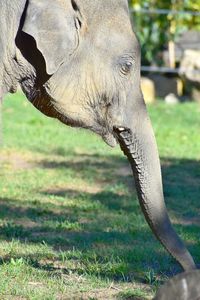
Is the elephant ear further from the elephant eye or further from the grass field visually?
the grass field

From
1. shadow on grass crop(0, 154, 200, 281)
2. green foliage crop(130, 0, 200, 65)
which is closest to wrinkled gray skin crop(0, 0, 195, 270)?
shadow on grass crop(0, 154, 200, 281)

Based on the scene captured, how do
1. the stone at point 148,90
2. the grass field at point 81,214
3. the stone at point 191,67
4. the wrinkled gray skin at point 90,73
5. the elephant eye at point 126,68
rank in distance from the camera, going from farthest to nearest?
the stone at point 191,67, the stone at point 148,90, the grass field at point 81,214, the elephant eye at point 126,68, the wrinkled gray skin at point 90,73

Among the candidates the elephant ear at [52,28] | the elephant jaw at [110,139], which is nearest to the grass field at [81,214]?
the elephant jaw at [110,139]

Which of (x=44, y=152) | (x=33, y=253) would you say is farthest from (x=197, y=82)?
(x=33, y=253)

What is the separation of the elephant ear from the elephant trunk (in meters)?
0.56

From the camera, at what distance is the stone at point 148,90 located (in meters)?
18.3

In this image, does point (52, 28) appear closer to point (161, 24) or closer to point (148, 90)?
point (148, 90)

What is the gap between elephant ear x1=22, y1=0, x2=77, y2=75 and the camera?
566cm

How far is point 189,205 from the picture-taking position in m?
9.49

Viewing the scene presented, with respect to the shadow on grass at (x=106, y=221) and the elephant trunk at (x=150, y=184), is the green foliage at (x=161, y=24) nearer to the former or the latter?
the shadow on grass at (x=106, y=221)

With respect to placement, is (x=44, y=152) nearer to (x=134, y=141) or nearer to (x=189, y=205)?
(x=189, y=205)

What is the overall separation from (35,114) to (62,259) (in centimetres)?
871

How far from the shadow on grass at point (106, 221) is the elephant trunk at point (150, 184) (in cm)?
89

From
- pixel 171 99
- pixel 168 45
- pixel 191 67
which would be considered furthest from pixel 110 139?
pixel 168 45
